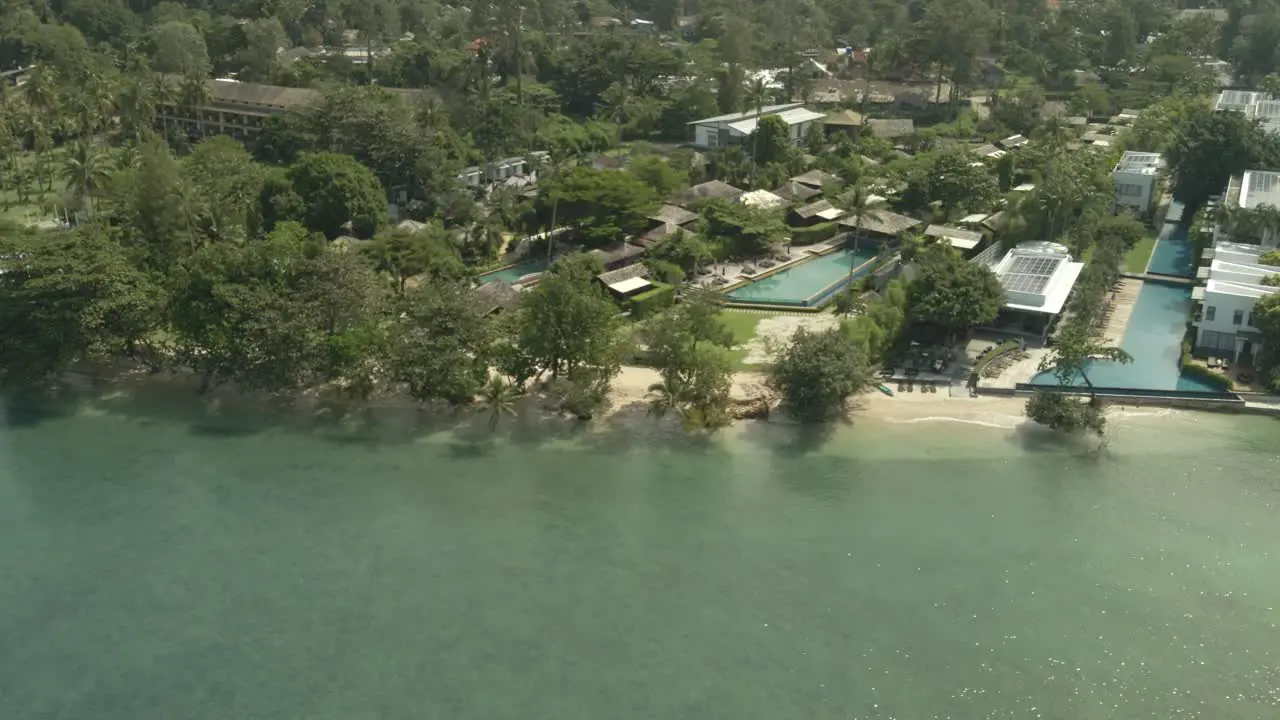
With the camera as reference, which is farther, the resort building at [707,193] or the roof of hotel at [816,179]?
the roof of hotel at [816,179]

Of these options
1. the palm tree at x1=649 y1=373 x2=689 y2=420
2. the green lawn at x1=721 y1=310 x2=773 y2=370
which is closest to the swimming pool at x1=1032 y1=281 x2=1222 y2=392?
the green lawn at x1=721 y1=310 x2=773 y2=370

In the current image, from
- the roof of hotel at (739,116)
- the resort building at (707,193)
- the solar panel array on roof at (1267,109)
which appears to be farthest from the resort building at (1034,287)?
the solar panel array on roof at (1267,109)

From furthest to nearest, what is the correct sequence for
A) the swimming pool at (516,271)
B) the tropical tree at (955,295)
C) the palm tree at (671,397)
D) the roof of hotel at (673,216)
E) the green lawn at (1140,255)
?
the roof of hotel at (673,216) < the green lawn at (1140,255) < the swimming pool at (516,271) < the tropical tree at (955,295) < the palm tree at (671,397)

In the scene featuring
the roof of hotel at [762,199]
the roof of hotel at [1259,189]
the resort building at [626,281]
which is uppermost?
the roof of hotel at [1259,189]

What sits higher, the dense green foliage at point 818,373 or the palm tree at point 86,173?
the palm tree at point 86,173

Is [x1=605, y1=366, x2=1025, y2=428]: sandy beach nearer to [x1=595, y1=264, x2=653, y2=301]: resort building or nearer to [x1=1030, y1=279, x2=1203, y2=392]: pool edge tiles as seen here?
[x1=1030, y1=279, x2=1203, y2=392]: pool edge tiles

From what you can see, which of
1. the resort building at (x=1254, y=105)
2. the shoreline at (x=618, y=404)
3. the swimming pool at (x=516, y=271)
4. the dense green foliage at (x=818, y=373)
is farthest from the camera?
the resort building at (x=1254, y=105)

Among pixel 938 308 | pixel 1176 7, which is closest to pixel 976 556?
pixel 938 308

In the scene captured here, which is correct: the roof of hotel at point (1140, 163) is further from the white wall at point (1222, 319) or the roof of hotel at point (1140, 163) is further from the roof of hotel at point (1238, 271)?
the white wall at point (1222, 319)

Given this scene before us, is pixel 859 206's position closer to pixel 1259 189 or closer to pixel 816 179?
pixel 816 179
